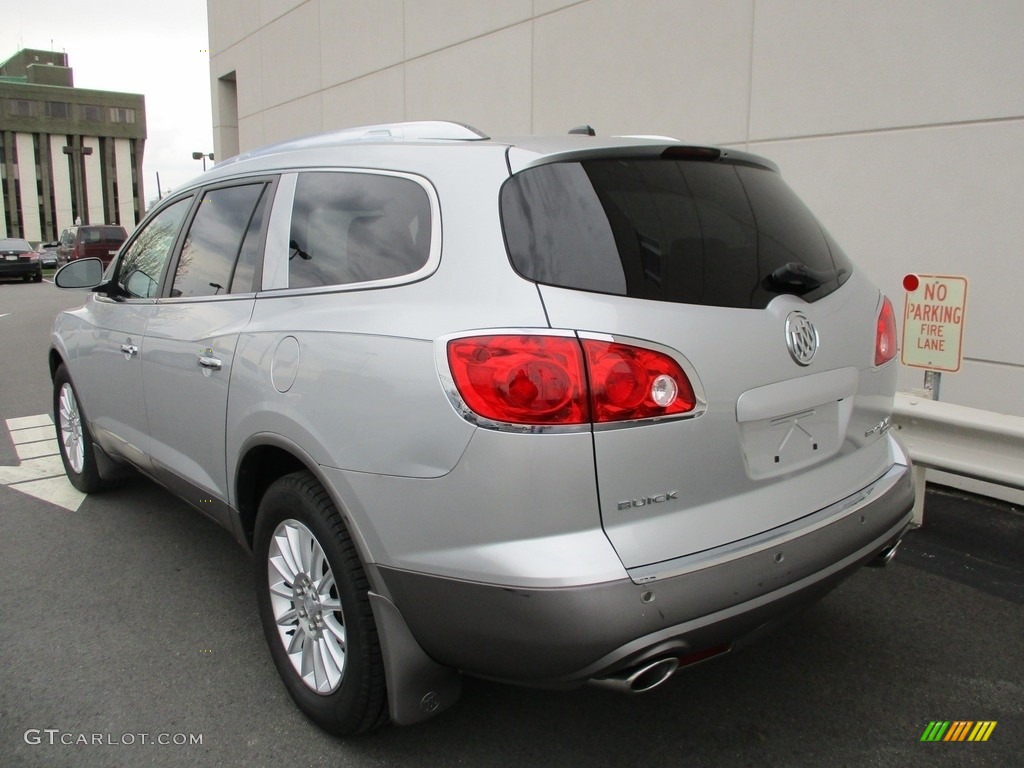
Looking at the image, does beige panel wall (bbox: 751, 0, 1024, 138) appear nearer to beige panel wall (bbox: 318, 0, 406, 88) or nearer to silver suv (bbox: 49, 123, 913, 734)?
silver suv (bbox: 49, 123, 913, 734)

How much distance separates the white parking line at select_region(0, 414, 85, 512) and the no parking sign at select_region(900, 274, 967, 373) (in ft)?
15.8

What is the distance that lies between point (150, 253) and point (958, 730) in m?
3.91

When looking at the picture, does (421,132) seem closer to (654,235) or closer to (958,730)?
(654,235)

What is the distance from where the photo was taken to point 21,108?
308 feet

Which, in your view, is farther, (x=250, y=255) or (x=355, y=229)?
(x=250, y=255)

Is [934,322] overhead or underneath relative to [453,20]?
underneath

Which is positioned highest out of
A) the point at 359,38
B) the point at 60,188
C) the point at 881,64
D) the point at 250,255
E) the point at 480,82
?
the point at 60,188

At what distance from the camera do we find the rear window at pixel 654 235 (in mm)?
2121

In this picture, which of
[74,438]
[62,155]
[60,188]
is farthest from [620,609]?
[62,155]

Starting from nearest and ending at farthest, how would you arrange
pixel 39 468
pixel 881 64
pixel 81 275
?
pixel 81 275 → pixel 881 64 → pixel 39 468

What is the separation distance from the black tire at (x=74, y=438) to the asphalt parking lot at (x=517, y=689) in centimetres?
79

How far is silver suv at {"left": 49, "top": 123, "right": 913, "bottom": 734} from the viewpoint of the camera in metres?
2.00

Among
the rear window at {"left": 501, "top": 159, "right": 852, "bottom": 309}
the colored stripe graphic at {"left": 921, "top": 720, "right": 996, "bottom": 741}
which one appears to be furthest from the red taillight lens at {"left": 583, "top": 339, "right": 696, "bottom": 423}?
the colored stripe graphic at {"left": 921, "top": 720, "right": 996, "bottom": 741}

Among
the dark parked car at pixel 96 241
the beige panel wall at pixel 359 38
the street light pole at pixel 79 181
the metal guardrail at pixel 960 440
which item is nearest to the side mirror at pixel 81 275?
the metal guardrail at pixel 960 440
